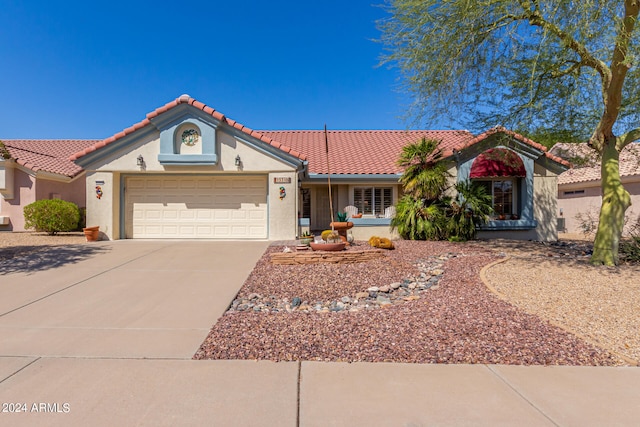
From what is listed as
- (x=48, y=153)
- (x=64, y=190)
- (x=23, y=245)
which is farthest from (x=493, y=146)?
(x=48, y=153)

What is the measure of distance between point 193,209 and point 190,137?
2.64 metres

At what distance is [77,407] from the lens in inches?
109

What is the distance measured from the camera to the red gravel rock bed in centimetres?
363

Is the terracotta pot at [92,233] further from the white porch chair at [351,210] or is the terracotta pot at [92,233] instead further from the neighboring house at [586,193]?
the neighboring house at [586,193]

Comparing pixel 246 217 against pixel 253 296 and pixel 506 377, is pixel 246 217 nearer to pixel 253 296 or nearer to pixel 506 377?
pixel 253 296

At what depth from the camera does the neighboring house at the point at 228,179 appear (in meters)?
12.0

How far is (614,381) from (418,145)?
1039cm

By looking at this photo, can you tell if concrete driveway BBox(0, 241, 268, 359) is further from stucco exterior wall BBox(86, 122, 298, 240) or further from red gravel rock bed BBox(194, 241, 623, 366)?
stucco exterior wall BBox(86, 122, 298, 240)

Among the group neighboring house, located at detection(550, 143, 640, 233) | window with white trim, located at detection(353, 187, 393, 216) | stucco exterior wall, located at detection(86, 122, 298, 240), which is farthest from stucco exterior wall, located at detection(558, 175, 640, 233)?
stucco exterior wall, located at detection(86, 122, 298, 240)

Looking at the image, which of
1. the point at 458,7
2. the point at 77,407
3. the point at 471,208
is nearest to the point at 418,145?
the point at 471,208

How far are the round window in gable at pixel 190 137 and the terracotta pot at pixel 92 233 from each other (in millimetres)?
4354

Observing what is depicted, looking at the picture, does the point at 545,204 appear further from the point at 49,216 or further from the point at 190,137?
the point at 49,216

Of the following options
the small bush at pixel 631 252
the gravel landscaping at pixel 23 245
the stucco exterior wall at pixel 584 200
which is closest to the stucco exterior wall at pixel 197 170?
the gravel landscaping at pixel 23 245

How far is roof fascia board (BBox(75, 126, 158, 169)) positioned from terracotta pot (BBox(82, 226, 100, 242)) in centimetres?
221
